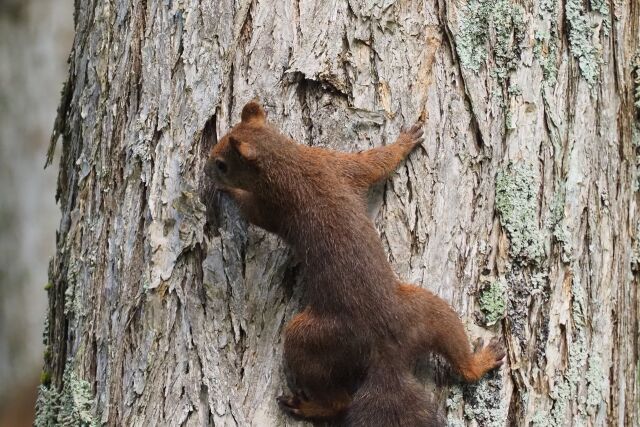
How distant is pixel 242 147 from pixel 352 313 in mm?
988

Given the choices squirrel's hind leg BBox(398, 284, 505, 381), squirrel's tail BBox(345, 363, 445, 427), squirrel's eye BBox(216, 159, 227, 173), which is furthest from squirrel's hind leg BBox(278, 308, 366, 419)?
squirrel's eye BBox(216, 159, 227, 173)

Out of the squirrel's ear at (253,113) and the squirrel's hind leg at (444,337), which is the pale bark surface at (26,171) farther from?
the squirrel's hind leg at (444,337)

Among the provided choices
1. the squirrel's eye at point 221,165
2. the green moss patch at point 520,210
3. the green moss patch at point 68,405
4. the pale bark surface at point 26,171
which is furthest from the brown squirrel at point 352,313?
the pale bark surface at point 26,171

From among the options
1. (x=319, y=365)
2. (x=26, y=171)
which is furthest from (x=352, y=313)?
(x=26, y=171)

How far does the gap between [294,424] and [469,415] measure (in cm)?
76

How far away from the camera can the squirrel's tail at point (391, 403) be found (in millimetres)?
3555

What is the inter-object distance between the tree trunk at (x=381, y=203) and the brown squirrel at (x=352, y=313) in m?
0.09

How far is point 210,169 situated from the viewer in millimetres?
4066

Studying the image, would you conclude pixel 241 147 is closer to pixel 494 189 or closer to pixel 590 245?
pixel 494 189

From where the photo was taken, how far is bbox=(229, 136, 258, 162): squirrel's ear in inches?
160

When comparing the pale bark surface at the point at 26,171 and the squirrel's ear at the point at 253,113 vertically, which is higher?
the pale bark surface at the point at 26,171

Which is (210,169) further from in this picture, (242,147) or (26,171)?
(26,171)

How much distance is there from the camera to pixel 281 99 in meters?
4.09

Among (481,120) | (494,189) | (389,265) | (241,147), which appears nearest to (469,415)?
(389,265)
